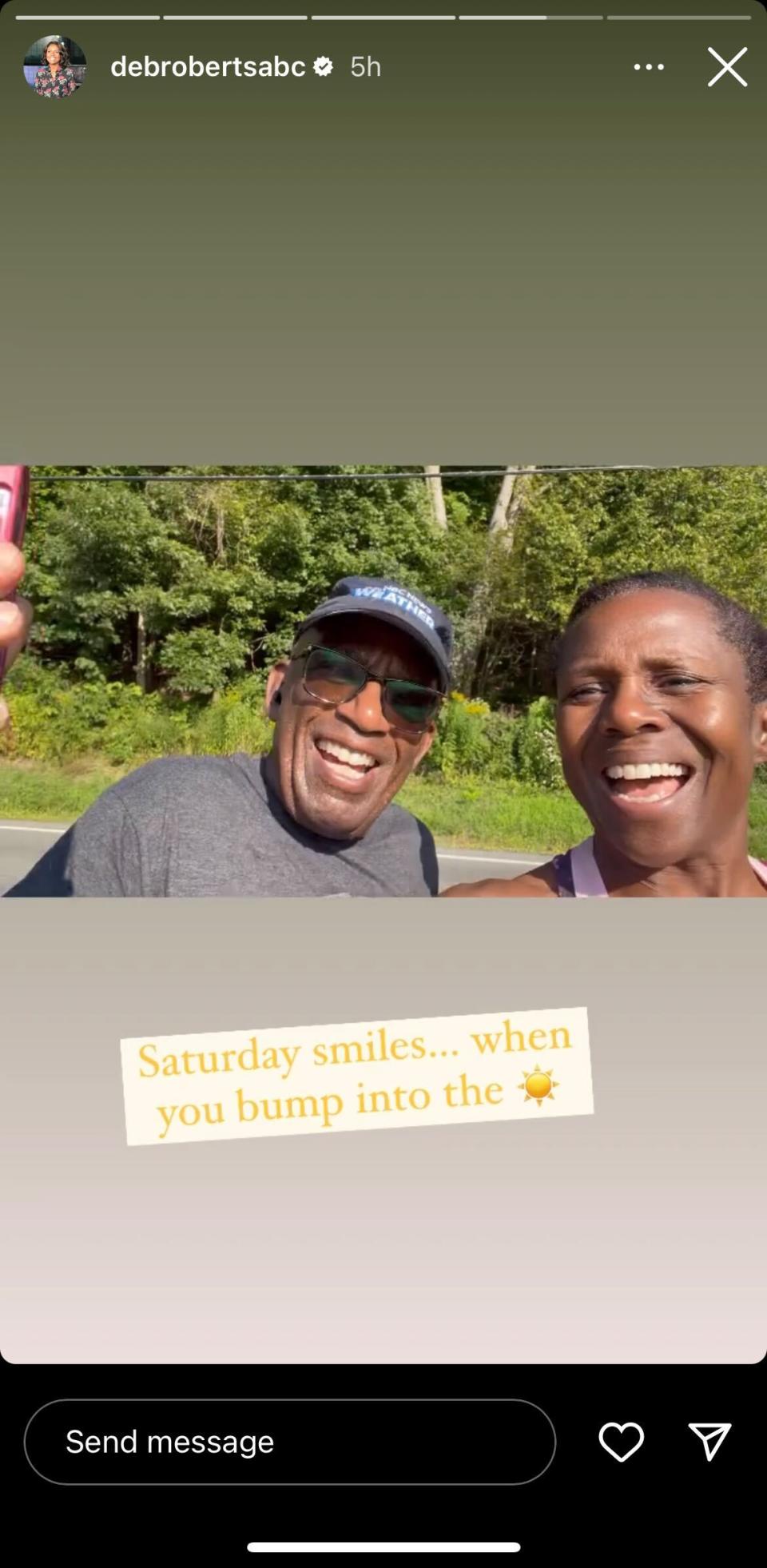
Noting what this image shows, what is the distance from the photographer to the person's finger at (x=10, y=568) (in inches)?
47.4

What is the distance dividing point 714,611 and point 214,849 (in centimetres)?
73

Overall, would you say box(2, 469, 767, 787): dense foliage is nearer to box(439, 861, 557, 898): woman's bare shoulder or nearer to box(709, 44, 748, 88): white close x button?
box(439, 861, 557, 898): woman's bare shoulder

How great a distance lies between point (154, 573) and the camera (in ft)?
4.37

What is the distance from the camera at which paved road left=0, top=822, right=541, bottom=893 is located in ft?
4.16

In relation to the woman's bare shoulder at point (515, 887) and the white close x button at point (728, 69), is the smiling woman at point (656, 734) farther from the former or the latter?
the white close x button at point (728, 69)

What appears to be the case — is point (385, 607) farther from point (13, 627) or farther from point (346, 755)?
point (13, 627)

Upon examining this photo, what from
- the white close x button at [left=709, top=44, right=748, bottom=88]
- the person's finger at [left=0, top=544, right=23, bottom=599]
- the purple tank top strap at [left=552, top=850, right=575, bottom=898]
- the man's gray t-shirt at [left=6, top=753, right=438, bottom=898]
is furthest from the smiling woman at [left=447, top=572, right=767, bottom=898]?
the person's finger at [left=0, top=544, right=23, bottom=599]

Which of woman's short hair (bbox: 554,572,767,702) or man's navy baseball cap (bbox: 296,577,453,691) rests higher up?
man's navy baseball cap (bbox: 296,577,453,691)

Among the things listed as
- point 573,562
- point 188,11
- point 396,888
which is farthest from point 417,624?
point 188,11
